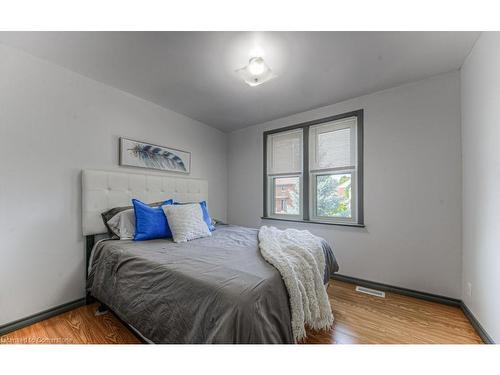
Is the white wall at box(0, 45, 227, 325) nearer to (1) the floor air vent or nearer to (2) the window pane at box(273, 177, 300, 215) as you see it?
(2) the window pane at box(273, 177, 300, 215)

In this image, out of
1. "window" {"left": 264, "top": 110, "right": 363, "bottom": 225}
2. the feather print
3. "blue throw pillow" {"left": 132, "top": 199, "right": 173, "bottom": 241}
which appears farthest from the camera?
"window" {"left": 264, "top": 110, "right": 363, "bottom": 225}

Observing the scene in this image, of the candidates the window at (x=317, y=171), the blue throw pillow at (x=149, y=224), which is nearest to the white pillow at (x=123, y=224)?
the blue throw pillow at (x=149, y=224)

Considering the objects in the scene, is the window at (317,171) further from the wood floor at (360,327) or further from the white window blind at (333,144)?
the wood floor at (360,327)

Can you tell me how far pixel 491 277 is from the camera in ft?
4.72

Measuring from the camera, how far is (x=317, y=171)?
288cm

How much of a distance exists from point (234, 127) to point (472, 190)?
3086mm

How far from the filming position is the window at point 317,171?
261cm

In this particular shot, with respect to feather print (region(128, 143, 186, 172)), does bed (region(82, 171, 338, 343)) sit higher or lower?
lower

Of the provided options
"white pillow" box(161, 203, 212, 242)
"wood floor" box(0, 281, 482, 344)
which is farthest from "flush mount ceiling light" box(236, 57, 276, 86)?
"wood floor" box(0, 281, 482, 344)

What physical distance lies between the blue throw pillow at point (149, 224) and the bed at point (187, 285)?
0.10 meters

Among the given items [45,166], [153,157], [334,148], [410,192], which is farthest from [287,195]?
[45,166]

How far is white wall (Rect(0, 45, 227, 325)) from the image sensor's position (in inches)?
64.2

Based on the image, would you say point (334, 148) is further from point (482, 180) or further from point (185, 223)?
point (185, 223)
